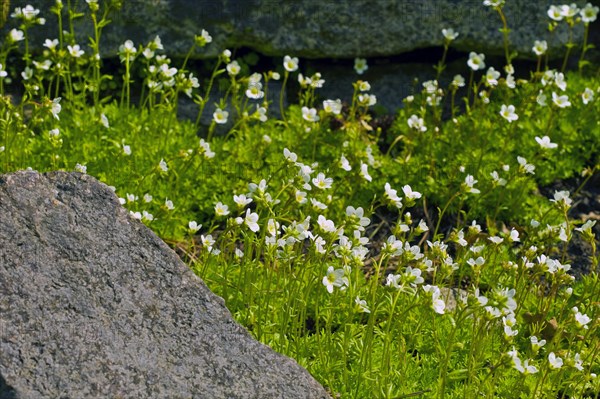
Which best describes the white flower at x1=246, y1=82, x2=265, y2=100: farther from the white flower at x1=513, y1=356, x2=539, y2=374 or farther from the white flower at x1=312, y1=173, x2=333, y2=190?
the white flower at x1=513, y1=356, x2=539, y2=374

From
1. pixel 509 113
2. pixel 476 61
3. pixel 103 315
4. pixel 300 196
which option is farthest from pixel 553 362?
pixel 476 61

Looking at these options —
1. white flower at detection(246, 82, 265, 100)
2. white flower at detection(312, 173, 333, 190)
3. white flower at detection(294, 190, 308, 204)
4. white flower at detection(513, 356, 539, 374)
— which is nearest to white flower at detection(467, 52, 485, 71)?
white flower at detection(246, 82, 265, 100)

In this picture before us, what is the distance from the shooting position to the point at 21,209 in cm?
342

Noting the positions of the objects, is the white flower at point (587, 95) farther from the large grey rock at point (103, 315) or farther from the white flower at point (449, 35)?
the large grey rock at point (103, 315)

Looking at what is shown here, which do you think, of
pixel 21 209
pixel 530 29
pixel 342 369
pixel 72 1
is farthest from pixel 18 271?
pixel 530 29

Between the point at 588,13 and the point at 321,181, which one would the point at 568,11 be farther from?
the point at 321,181

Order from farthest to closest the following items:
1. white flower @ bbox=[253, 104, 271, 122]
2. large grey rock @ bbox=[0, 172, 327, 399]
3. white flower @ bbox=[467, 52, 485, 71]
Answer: white flower @ bbox=[467, 52, 485, 71] < white flower @ bbox=[253, 104, 271, 122] < large grey rock @ bbox=[0, 172, 327, 399]

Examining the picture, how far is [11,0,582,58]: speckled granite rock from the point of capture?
6184 millimetres

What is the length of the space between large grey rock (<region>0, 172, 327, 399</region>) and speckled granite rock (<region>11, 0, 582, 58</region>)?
2778mm

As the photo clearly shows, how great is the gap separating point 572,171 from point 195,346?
10.7 feet

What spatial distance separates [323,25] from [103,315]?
11.8 feet

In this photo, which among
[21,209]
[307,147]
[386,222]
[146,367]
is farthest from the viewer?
[307,147]

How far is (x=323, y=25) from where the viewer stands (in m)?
6.32

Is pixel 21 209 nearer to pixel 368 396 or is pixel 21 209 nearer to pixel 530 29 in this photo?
pixel 368 396
